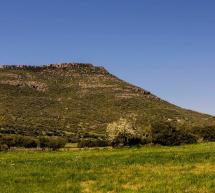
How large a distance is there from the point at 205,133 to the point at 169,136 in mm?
8925

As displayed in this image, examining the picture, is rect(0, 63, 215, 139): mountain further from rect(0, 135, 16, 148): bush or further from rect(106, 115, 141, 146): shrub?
rect(0, 135, 16, 148): bush

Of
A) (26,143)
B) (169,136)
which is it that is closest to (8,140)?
(26,143)

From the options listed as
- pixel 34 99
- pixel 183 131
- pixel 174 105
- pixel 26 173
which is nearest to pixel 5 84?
pixel 34 99

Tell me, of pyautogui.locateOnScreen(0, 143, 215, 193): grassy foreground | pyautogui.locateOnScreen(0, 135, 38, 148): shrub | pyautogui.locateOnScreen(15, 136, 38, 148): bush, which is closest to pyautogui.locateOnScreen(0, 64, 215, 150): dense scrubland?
pyautogui.locateOnScreen(0, 135, 38, 148): shrub

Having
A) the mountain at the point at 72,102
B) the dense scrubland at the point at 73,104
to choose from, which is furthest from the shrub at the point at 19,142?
the mountain at the point at 72,102

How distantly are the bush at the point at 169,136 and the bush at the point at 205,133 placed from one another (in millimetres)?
3790

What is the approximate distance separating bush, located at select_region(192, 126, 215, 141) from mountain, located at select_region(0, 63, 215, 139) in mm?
31494

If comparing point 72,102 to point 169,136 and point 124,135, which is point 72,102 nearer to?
point 124,135

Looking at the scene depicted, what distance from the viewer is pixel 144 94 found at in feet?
526

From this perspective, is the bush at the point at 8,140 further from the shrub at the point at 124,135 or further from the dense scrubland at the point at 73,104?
the dense scrubland at the point at 73,104

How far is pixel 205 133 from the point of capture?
7925 cm

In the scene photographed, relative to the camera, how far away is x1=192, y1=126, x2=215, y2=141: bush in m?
77.5

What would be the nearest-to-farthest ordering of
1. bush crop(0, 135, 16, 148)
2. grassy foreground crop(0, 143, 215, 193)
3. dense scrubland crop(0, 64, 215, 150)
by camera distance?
grassy foreground crop(0, 143, 215, 193) < bush crop(0, 135, 16, 148) < dense scrubland crop(0, 64, 215, 150)

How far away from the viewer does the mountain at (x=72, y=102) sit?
12269 centimetres
